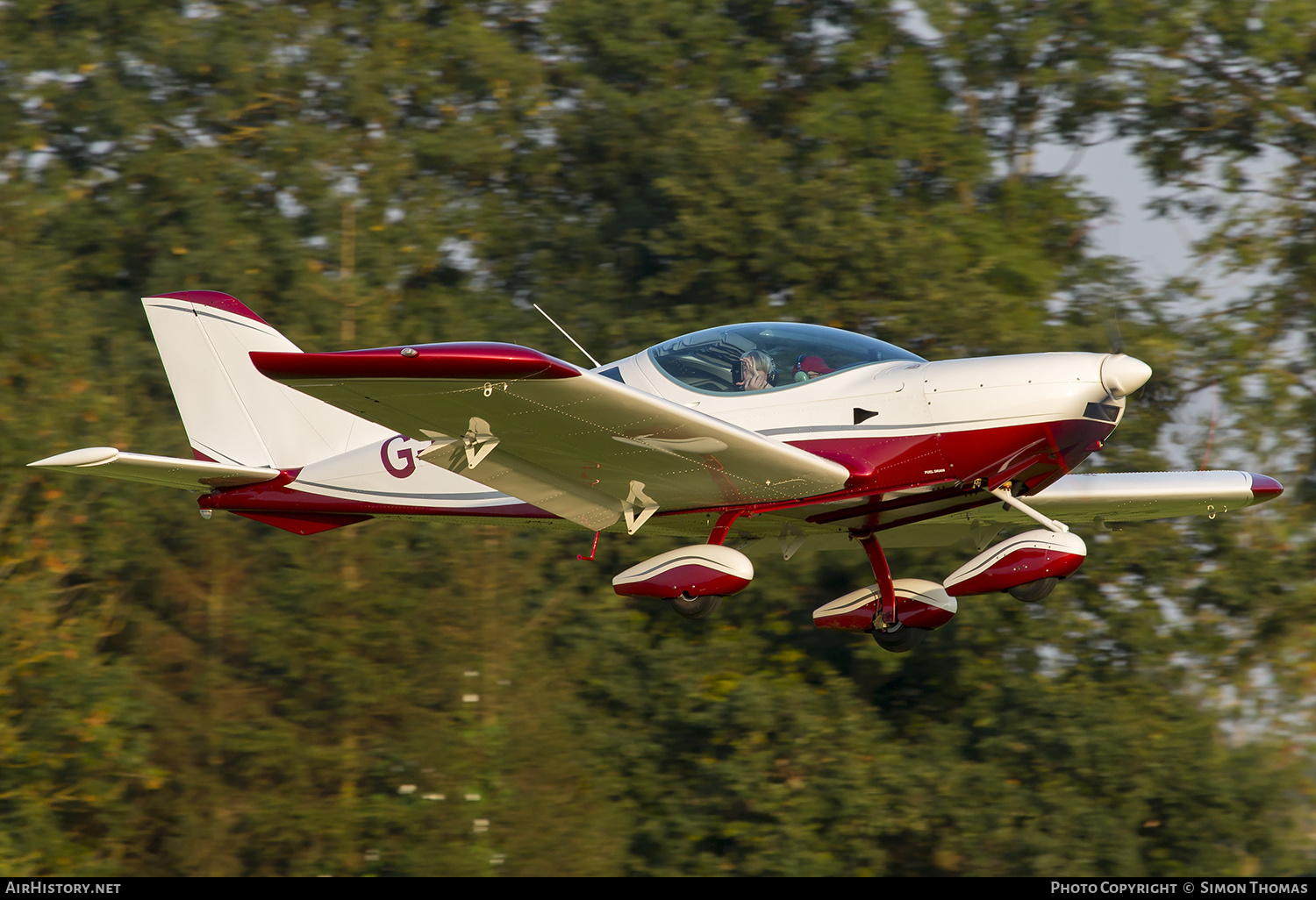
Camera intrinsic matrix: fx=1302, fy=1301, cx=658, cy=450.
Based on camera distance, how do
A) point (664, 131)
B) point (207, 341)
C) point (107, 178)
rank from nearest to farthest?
1. point (207, 341)
2. point (664, 131)
3. point (107, 178)

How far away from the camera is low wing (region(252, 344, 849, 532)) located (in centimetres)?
570

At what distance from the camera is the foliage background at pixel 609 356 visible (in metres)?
11.9

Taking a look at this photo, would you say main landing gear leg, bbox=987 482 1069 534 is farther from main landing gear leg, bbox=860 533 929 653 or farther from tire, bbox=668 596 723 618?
tire, bbox=668 596 723 618

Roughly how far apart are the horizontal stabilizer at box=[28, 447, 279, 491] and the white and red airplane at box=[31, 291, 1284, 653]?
0.02 meters

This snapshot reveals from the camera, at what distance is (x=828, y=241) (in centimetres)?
1480

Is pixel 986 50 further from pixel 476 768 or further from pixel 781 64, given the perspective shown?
pixel 476 768

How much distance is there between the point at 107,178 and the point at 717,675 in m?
11.7

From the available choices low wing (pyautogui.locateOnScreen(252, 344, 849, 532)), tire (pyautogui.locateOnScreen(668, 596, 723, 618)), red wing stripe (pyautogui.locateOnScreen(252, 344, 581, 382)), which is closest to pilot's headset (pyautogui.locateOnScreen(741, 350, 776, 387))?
low wing (pyautogui.locateOnScreen(252, 344, 849, 532))

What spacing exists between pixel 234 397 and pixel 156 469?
152cm

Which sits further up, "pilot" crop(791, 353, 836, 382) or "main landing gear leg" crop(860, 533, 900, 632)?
"pilot" crop(791, 353, 836, 382)

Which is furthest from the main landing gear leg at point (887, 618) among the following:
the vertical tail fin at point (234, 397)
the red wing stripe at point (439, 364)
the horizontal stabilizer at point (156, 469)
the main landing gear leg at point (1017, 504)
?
the horizontal stabilizer at point (156, 469)

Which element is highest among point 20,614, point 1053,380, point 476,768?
point 1053,380

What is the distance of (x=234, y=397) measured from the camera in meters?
9.29

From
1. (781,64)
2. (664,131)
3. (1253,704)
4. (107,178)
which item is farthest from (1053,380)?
(107,178)
